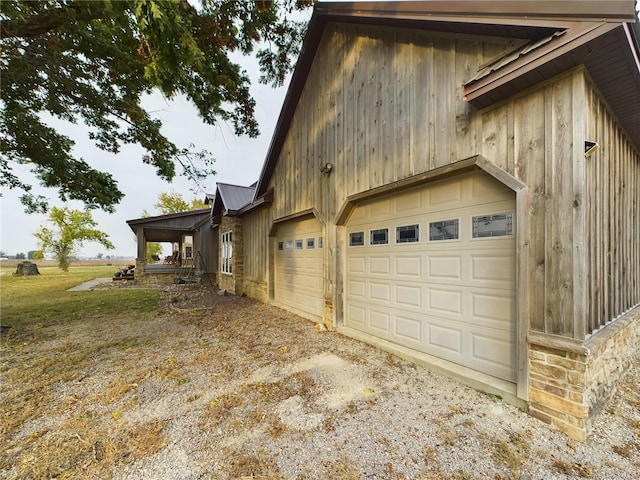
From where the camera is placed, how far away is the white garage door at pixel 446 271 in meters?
3.32

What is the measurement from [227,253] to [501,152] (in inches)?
459

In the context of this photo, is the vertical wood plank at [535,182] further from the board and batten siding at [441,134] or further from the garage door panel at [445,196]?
the garage door panel at [445,196]

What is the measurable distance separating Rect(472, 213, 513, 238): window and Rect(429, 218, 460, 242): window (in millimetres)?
249

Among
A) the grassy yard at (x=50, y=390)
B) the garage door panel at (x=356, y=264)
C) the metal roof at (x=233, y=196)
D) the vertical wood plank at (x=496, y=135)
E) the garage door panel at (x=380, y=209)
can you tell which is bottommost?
the grassy yard at (x=50, y=390)

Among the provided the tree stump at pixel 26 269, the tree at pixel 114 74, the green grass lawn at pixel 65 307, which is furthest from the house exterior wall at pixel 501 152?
the tree stump at pixel 26 269

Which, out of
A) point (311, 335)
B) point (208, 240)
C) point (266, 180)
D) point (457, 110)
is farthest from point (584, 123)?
point (208, 240)

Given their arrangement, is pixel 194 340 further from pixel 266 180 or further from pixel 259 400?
pixel 266 180

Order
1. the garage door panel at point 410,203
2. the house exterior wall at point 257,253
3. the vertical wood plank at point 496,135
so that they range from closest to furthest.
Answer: the vertical wood plank at point 496,135, the garage door panel at point 410,203, the house exterior wall at point 257,253

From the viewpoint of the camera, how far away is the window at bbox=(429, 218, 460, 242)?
3.82 metres

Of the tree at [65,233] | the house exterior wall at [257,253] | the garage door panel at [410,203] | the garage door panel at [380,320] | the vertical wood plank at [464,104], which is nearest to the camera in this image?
the vertical wood plank at [464,104]

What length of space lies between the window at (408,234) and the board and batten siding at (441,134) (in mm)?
879

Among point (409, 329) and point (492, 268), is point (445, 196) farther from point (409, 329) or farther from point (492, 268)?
point (409, 329)

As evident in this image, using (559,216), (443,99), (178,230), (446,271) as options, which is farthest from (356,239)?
(178,230)

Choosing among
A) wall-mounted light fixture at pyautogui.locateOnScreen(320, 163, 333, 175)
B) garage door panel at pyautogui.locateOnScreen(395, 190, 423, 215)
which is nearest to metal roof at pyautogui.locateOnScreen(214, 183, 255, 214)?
wall-mounted light fixture at pyautogui.locateOnScreen(320, 163, 333, 175)
